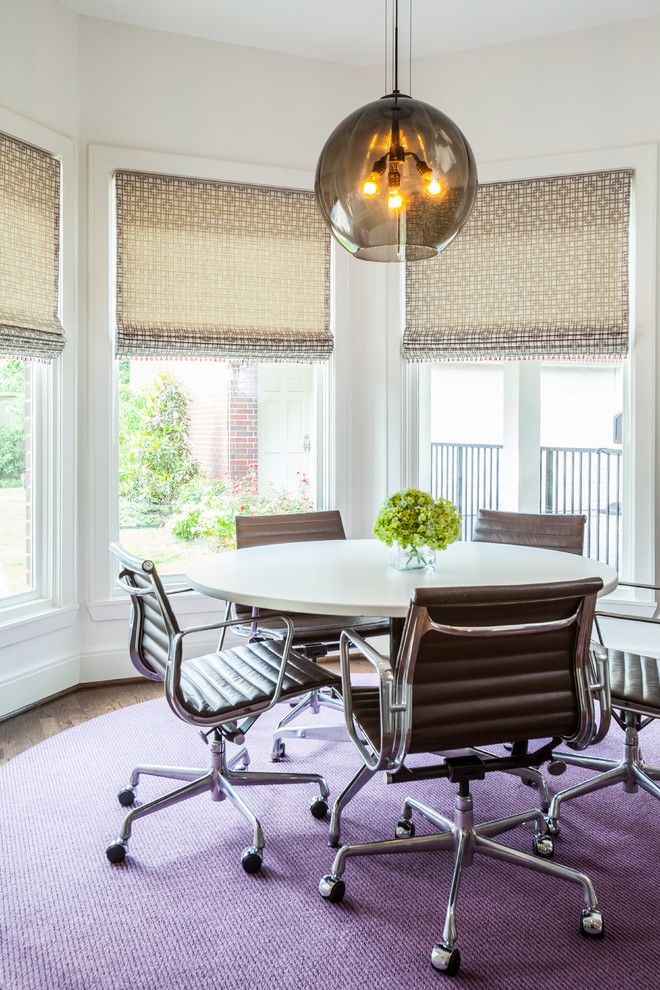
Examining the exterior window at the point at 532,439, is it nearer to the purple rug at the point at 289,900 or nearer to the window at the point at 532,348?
the window at the point at 532,348

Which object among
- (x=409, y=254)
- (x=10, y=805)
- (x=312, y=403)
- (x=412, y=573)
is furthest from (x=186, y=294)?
(x=10, y=805)

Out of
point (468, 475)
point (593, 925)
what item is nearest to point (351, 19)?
point (468, 475)

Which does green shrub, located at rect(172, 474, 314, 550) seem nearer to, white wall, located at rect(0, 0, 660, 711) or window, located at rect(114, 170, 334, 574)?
window, located at rect(114, 170, 334, 574)

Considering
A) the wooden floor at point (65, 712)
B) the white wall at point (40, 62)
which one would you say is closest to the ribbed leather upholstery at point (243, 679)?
the wooden floor at point (65, 712)

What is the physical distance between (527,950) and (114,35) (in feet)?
13.6

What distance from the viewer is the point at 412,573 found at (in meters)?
2.60

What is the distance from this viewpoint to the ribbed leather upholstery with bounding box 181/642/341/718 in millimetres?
2221

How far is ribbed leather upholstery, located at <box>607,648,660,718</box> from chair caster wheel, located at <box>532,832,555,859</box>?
1.39ft

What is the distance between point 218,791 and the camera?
2.42m

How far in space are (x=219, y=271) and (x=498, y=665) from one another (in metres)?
2.87

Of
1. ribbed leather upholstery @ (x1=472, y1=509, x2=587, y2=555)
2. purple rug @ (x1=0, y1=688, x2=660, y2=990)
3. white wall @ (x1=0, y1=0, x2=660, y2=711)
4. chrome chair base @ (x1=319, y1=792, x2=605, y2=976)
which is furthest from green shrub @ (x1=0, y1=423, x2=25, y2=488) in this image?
chrome chair base @ (x1=319, y1=792, x2=605, y2=976)

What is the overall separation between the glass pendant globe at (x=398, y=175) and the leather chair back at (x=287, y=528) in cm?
147

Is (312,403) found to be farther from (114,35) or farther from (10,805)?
(10,805)

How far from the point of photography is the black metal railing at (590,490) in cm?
415
